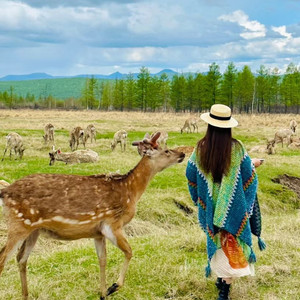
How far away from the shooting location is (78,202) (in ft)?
17.1

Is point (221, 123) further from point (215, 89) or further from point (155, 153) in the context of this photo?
point (215, 89)

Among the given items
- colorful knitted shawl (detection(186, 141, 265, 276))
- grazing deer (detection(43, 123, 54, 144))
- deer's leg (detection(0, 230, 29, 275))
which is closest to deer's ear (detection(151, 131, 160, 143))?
colorful knitted shawl (detection(186, 141, 265, 276))

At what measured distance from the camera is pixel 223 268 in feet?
17.1

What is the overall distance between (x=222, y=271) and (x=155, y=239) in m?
3.09

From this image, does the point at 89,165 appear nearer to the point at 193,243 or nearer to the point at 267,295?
the point at 193,243

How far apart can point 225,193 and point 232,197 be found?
0.32 feet

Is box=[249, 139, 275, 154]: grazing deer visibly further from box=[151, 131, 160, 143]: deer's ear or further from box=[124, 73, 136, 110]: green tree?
box=[124, 73, 136, 110]: green tree

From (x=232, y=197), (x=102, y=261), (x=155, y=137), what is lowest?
(x=102, y=261)

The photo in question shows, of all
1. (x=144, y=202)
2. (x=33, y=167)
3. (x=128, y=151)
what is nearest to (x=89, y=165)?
(x=33, y=167)

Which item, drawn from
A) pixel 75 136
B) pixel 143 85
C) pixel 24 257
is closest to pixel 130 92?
pixel 143 85

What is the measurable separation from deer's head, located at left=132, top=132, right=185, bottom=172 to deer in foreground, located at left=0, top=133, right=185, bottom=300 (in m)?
0.48

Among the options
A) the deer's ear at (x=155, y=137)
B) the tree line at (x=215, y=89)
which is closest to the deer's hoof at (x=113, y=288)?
the deer's ear at (x=155, y=137)

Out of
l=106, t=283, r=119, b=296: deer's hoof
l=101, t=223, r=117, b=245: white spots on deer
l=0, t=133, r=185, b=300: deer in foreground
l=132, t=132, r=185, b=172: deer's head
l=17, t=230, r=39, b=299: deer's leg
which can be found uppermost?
l=132, t=132, r=185, b=172: deer's head

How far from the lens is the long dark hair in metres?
5.04
